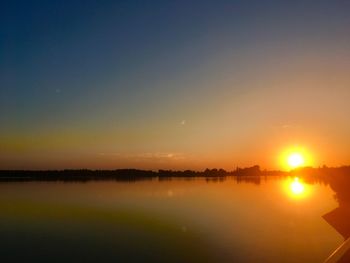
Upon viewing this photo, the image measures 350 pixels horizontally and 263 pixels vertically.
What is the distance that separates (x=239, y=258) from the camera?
23500 mm

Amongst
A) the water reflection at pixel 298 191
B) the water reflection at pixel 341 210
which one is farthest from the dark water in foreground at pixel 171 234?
the water reflection at pixel 298 191

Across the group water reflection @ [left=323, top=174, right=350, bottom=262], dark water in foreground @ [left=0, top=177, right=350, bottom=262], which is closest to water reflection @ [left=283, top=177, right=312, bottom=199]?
dark water in foreground @ [left=0, top=177, right=350, bottom=262]

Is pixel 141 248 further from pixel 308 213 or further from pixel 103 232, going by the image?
pixel 308 213

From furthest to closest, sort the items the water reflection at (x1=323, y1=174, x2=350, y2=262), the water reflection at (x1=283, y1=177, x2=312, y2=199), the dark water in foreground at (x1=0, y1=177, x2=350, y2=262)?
the water reflection at (x1=283, y1=177, x2=312, y2=199) < the dark water in foreground at (x1=0, y1=177, x2=350, y2=262) < the water reflection at (x1=323, y1=174, x2=350, y2=262)

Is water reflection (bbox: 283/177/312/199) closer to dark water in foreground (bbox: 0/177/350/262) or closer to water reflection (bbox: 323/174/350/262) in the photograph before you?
dark water in foreground (bbox: 0/177/350/262)

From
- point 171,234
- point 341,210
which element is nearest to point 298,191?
point 171,234

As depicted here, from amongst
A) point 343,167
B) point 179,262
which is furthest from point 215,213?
point 343,167

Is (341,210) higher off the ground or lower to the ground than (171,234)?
higher

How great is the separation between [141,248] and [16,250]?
8.15m

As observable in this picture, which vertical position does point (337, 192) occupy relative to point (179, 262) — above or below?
above

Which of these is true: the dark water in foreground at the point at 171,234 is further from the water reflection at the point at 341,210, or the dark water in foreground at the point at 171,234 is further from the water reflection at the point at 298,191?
the water reflection at the point at 298,191

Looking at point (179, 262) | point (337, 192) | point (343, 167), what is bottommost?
point (179, 262)

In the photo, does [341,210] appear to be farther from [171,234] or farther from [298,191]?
[298,191]

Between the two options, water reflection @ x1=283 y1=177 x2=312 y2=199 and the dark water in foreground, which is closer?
the dark water in foreground
